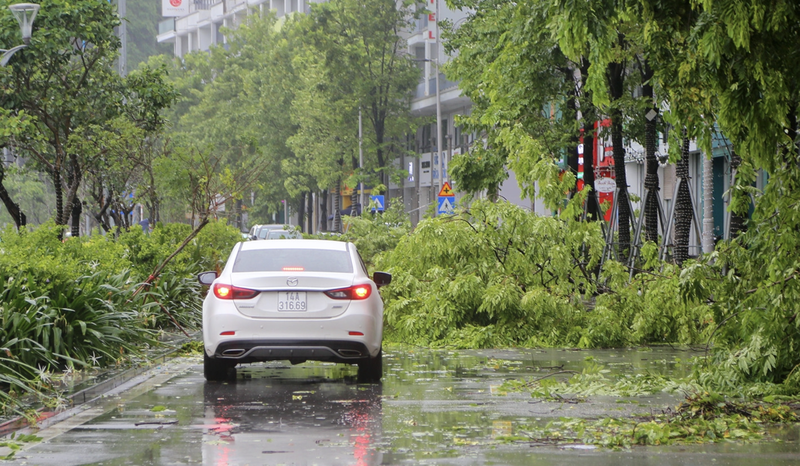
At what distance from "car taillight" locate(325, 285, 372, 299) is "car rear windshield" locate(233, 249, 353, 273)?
0.42m

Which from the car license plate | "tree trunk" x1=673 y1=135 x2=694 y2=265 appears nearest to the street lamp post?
"tree trunk" x1=673 y1=135 x2=694 y2=265

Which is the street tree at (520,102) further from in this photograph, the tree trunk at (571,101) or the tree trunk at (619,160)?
the tree trunk at (619,160)

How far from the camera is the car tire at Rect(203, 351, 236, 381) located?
1253 centimetres

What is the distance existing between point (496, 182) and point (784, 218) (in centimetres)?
1627

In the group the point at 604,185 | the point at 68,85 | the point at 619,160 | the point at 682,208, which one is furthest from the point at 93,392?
the point at 604,185

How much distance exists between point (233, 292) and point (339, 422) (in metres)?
3.03

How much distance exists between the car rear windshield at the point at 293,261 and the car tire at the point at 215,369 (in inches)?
39.3

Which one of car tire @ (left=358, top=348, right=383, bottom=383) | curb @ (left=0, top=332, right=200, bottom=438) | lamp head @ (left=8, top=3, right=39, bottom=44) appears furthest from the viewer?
lamp head @ (left=8, top=3, right=39, bottom=44)

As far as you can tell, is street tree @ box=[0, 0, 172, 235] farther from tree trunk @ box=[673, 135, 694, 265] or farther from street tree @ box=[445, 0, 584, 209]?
tree trunk @ box=[673, 135, 694, 265]

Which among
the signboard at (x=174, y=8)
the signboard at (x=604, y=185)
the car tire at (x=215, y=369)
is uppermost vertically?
the signboard at (x=174, y=8)

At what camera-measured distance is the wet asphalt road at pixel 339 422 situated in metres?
7.79

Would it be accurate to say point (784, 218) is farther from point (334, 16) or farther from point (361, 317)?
point (334, 16)

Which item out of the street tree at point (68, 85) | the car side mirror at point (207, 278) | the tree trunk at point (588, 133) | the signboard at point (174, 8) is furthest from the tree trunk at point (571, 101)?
the signboard at point (174, 8)

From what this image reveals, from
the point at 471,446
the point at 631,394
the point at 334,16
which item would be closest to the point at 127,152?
the point at 631,394
